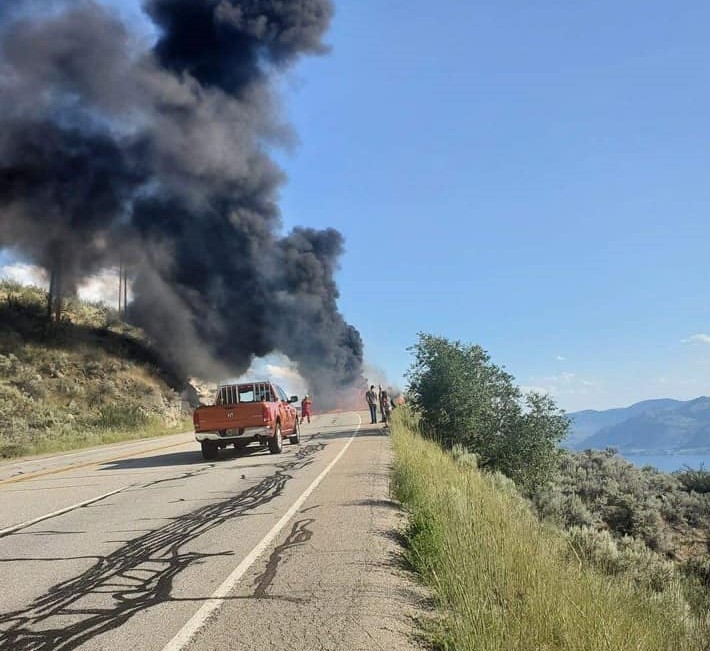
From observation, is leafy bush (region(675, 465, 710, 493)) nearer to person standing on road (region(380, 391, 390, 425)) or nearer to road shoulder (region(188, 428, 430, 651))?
person standing on road (region(380, 391, 390, 425))

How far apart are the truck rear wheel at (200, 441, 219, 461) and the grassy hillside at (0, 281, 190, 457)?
36.2 ft

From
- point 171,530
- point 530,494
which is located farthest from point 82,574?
point 530,494

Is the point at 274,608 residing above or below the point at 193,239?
below

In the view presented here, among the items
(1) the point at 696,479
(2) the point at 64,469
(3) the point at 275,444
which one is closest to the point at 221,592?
(3) the point at 275,444

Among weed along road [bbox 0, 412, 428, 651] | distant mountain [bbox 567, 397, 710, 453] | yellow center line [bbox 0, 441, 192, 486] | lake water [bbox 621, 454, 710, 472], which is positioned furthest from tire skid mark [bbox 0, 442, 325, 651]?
distant mountain [bbox 567, 397, 710, 453]

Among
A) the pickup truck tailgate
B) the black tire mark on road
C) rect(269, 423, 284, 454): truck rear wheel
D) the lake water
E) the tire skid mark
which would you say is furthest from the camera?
the lake water

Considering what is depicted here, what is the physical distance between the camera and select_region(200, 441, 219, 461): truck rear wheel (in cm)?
1577

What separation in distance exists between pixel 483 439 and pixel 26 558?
15.2 metres

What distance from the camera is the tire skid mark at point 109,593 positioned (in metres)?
4.17

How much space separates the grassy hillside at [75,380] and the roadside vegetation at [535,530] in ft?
50.6

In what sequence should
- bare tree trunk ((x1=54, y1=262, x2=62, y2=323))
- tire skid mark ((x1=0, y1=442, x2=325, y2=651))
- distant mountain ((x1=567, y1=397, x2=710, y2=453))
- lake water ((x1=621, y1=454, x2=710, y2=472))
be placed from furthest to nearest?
1. distant mountain ((x1=567, y1=397, x2=710, y2=453))
2. bare tree trunk ((x1=54, y1=262, x2=62, y2=323))
3. lake water ((x1=621, y1=454, x2=710, y2=472))
4. tire skid mark ((x1=0, y1=442, x2=325, y2=651))

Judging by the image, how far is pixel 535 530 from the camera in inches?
251

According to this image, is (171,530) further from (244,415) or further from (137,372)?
(137,372)

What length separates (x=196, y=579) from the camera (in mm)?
5258
